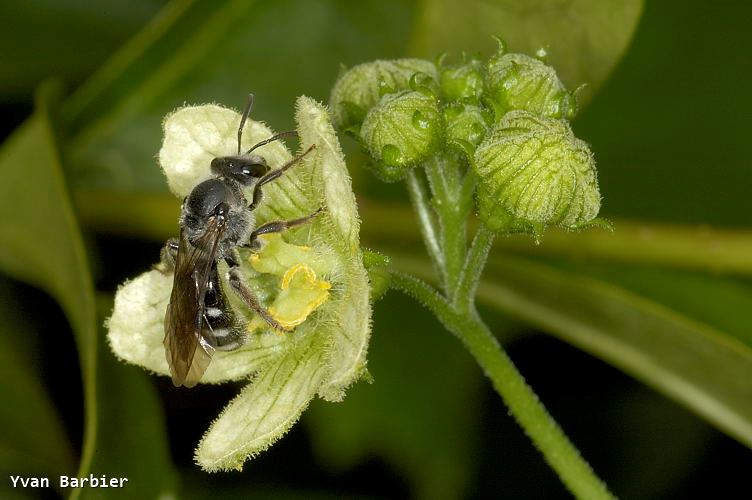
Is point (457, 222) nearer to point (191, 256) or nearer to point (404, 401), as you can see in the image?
point (191, 256)

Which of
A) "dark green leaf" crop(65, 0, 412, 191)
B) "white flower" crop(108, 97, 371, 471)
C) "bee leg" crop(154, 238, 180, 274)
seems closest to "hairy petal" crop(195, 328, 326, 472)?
"white flower" crop(108, 97, 371, 471)

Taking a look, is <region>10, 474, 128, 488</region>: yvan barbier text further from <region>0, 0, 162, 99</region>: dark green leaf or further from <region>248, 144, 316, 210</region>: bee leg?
<region>0, 0, 162, 99</region>: dark green leaf

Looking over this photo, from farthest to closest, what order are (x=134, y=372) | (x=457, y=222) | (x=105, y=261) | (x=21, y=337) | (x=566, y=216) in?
(x=105, y=261)
(x=21, y=337)
(x=134, y=372)
(x=457, y=222)
(x=566, y=216)

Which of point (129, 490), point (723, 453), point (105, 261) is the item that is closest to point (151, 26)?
point (105, 261)

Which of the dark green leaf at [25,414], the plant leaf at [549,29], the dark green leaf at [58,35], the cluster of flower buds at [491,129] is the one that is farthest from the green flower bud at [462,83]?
the dark green leaf at [58,35]

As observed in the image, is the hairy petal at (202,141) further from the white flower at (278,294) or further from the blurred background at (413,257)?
the blurred background at (413,257)

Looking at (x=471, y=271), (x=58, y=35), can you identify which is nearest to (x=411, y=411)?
(x=471, y=271)

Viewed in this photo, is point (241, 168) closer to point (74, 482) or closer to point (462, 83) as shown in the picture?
point (462, 83)
